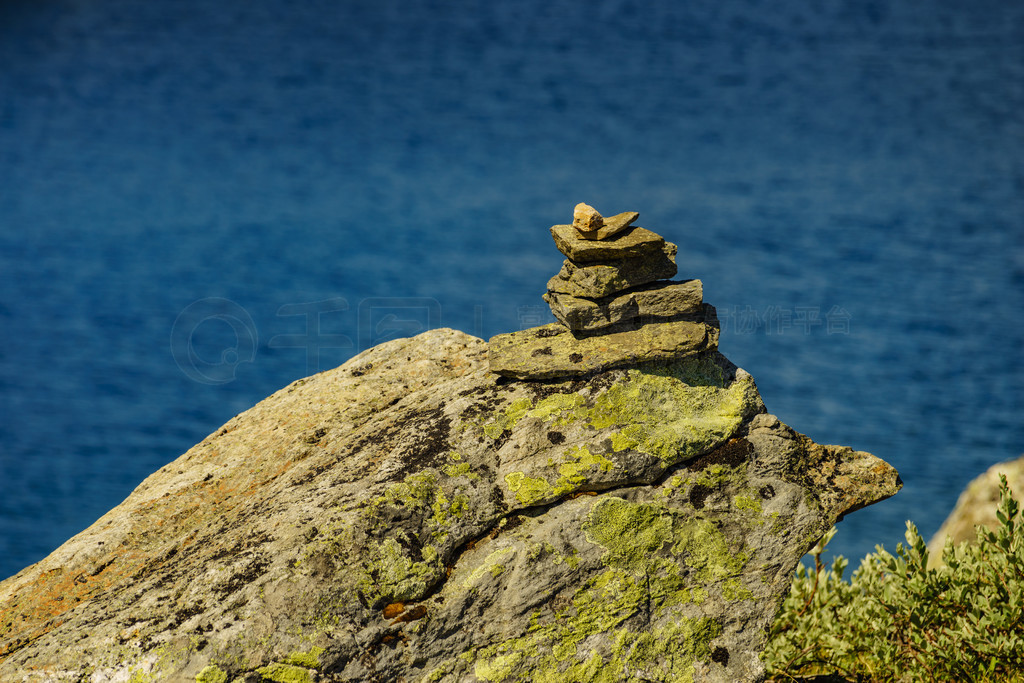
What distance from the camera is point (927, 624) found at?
9.09m

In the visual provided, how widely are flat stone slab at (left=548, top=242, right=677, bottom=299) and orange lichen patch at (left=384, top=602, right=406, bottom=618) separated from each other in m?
3.70

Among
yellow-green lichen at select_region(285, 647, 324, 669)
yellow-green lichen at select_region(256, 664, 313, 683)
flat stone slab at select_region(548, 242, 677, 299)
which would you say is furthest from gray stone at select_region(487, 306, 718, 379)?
yellow-green lichen at select_region(256, 664, 313, 683)

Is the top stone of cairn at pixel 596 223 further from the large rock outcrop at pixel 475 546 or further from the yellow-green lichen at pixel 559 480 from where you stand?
the yellow-green lichen at pixel 559 480

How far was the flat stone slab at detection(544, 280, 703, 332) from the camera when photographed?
8430 mm

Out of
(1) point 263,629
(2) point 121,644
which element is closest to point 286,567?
(1) point 263,629

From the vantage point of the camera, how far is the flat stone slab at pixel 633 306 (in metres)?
8.43

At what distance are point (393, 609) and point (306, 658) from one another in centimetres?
82

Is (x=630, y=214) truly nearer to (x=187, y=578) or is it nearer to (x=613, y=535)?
(x=613, y=535)

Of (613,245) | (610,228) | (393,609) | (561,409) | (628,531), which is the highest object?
(610,228)

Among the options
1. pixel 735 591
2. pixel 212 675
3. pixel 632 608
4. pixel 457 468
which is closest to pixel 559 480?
pixel 457 468

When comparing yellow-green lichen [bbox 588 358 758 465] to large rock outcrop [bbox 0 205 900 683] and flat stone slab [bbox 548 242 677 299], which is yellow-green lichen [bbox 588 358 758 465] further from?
flat stone slab [bbox 548 242 677 299]

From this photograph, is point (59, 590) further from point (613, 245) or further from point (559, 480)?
point (613, 245)

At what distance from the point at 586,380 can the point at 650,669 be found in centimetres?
294

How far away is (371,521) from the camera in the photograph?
23.2ft
